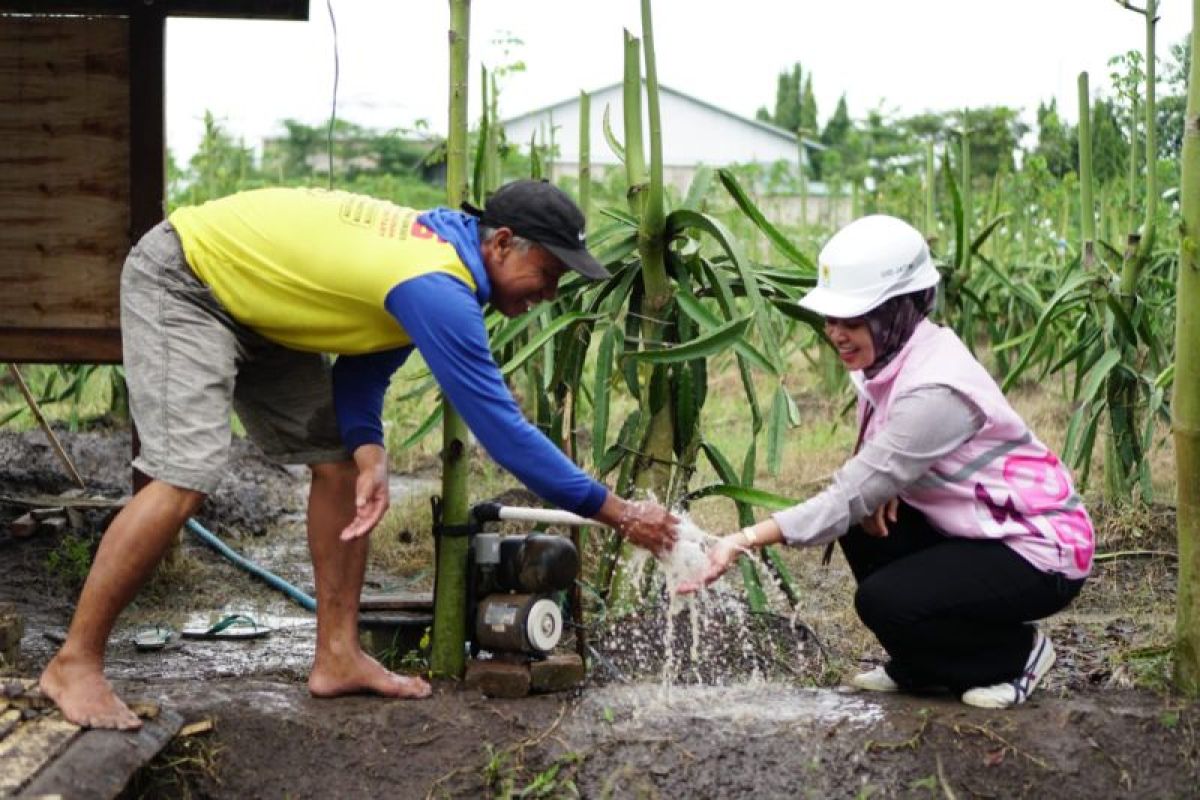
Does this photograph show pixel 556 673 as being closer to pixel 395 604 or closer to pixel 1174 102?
pixel 395 604

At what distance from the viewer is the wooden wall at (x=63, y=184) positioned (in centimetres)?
511

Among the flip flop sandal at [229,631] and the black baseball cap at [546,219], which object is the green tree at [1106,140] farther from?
the black baseball cap at [546,219]

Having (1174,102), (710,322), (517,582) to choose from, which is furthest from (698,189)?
(1174,102)

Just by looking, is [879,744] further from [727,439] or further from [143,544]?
[727,439]

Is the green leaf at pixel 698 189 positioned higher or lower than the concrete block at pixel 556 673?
higher

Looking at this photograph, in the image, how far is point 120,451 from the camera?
23.5ft

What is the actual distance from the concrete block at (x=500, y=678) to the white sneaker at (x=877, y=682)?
2.72 feet

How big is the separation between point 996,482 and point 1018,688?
49 centimetres

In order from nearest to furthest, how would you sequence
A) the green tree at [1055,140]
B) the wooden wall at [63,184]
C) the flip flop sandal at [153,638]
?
the flip flop sandal at [153,638] < the wooden wall at [63,184] < the green tree at [1055,140]

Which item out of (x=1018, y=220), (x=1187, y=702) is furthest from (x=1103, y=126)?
(x=1187, y=702)

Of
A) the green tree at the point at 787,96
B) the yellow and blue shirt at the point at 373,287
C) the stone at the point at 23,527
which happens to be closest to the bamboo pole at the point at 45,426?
the stone at the point at 23,527

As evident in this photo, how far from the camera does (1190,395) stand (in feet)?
11.3

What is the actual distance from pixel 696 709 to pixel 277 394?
1.26 meters

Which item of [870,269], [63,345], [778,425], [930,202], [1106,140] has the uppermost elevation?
[1106,140]
